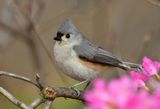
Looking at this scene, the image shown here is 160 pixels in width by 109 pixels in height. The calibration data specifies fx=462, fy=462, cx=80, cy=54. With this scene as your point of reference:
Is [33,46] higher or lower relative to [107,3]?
lower

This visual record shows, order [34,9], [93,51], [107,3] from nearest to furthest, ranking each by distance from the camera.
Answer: [93,51]
[34,9]
[107,3]

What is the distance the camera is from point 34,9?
4.36 m

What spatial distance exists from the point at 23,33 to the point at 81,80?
141 cm

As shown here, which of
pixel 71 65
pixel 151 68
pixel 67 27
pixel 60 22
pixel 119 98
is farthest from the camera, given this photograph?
pixel 60 22

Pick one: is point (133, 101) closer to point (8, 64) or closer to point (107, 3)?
point (107, 3)

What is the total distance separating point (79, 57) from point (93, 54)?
0.10 metres

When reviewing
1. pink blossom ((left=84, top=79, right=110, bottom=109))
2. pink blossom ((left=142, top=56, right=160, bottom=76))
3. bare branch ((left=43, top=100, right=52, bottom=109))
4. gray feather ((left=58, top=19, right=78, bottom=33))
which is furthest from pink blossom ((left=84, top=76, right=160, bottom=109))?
gray feather ((left=58, top=19, right=78, bottom=33))

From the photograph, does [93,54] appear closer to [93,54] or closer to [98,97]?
[93,54]

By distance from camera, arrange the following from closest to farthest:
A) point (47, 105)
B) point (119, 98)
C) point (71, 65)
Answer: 1. point (119, 98)
2. point (47, 105)
3. point (71, 65)

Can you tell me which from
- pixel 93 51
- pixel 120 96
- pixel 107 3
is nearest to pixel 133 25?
pixel 107 3

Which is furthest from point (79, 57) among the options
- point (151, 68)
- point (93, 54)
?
point (151, 68)

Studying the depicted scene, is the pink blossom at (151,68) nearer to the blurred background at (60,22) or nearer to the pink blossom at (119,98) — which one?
the pink blossom at (119,98)

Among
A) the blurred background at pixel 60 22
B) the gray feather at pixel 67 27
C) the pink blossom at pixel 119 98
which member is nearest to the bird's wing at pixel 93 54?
the gray feather at pixel 67 27

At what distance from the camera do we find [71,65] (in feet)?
10.3
